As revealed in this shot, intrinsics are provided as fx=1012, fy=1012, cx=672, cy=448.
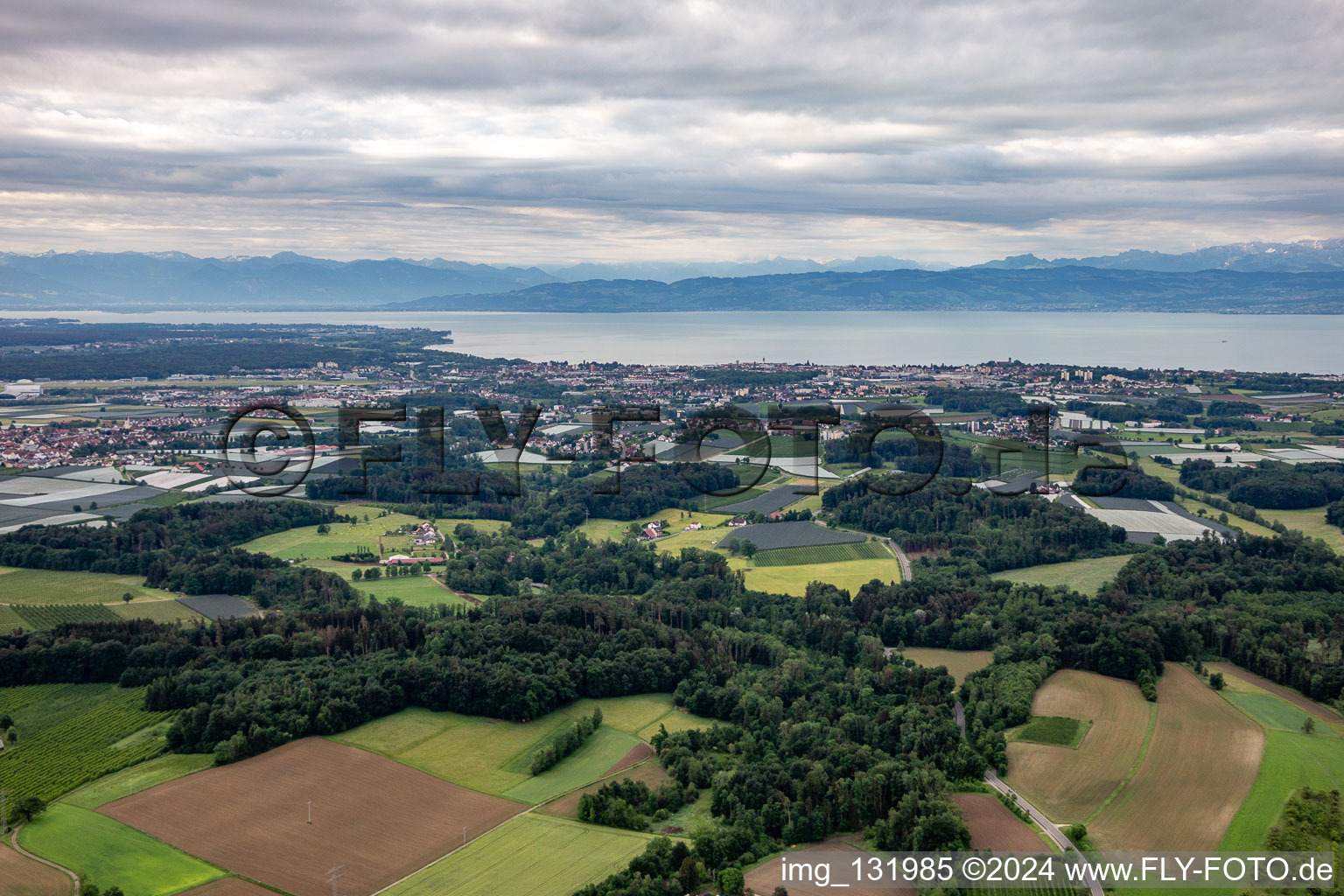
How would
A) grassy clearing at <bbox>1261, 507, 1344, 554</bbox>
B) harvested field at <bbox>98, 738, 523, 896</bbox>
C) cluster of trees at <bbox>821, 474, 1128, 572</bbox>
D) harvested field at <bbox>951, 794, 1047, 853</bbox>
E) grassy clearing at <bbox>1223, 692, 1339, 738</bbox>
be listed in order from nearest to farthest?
harvested field at <bbox>98, 738, 523, 896</bbox>, harvested field at <bbox>951, 794, 1047, 853</bbox>, grassy clearing at <bbox>1223, 692, 1339, 738</bbox>, cluster of trees at <bbox>821, 474, 1128, 572</bbox>, grassy clearing at <bbox>1261, 507, 1344, 554</bbox>

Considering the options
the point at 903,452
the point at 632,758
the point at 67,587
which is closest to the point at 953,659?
the point at 632,758

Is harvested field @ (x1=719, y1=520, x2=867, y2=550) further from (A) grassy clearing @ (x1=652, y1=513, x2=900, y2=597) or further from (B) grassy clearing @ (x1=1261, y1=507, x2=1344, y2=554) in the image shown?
(B) grassy clearing @ (x1=1261, y1=507, x2=1344, y2=554)

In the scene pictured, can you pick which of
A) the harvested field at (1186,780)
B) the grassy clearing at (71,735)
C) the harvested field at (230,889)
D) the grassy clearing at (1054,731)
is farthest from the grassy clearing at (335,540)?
the harvested field at (1186,780)

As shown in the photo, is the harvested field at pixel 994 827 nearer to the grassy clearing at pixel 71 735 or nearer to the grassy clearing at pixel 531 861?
the grassy clearing at pixel 531 861

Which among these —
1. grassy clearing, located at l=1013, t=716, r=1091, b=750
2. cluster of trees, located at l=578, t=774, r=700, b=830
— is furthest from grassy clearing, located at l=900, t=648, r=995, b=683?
cluster of trees, located at l=578, t=774, r=700, b=830

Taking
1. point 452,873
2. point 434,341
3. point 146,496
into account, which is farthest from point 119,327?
point 452,873

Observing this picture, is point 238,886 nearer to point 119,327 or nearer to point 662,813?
point 662,813
